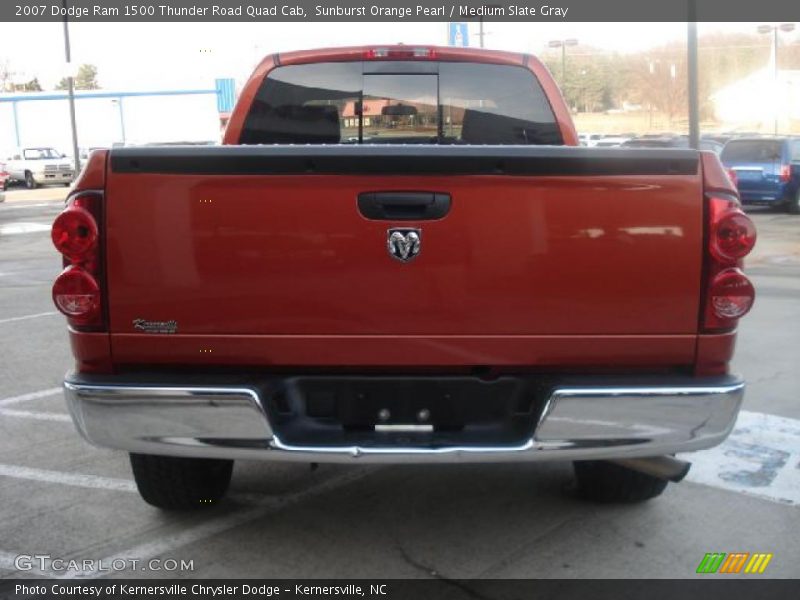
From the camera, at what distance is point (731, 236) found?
127 inches

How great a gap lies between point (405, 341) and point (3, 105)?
58543 millimetres

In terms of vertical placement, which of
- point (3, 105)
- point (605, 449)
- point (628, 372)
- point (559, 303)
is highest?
point (3, 105)

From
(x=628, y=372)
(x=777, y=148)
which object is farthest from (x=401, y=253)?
(x=777, y=148)

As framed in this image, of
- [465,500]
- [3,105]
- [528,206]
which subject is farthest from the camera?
[3,105]

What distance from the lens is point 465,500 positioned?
174 inches

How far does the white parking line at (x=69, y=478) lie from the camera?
185 inches

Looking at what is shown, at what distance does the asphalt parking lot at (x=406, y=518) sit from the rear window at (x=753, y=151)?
669 inches

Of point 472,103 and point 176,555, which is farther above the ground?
point 472,103

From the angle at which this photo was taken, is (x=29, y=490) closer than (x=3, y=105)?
Yes

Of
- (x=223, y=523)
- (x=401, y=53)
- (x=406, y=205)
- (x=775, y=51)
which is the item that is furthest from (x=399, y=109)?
(x=775, y=51)

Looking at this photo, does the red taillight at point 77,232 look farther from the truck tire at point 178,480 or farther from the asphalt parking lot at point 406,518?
the asphalt parking lot at point 406,518

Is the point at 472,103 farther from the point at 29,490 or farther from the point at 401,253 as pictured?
the point at 29,490

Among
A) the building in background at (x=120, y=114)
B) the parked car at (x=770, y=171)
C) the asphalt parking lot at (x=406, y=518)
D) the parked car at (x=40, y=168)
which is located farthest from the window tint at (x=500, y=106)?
the building in background at (x=120, y=114)

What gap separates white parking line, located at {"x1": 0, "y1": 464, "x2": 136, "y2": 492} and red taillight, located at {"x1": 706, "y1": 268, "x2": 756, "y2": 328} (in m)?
2.91
